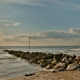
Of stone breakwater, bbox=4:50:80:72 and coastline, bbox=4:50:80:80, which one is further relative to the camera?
stone breakwater, bbox=4:50:80:72

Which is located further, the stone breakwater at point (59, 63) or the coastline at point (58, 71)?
the stone breakwater at point (59, 63)

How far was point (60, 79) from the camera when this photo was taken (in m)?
6.23

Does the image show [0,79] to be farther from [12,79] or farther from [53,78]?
[53,78]

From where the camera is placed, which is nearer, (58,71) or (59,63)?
(58,71)

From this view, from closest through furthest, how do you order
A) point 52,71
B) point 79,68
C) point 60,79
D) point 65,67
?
point 60,79 → point 52,71 → point 79,68 → point 65,67

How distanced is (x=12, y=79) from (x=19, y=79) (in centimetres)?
41

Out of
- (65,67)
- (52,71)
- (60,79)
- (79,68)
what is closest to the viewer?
(60,79)

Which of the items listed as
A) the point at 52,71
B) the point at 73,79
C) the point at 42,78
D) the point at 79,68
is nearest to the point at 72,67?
the point at 79,68

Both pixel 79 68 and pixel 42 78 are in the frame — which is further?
pixel 79 68

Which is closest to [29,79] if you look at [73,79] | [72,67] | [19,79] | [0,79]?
[19,79]

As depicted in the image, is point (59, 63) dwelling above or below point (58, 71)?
above

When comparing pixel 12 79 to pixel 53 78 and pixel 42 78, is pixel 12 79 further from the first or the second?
pixel 53 78

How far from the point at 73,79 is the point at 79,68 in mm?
2587

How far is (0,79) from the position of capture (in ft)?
21.3
